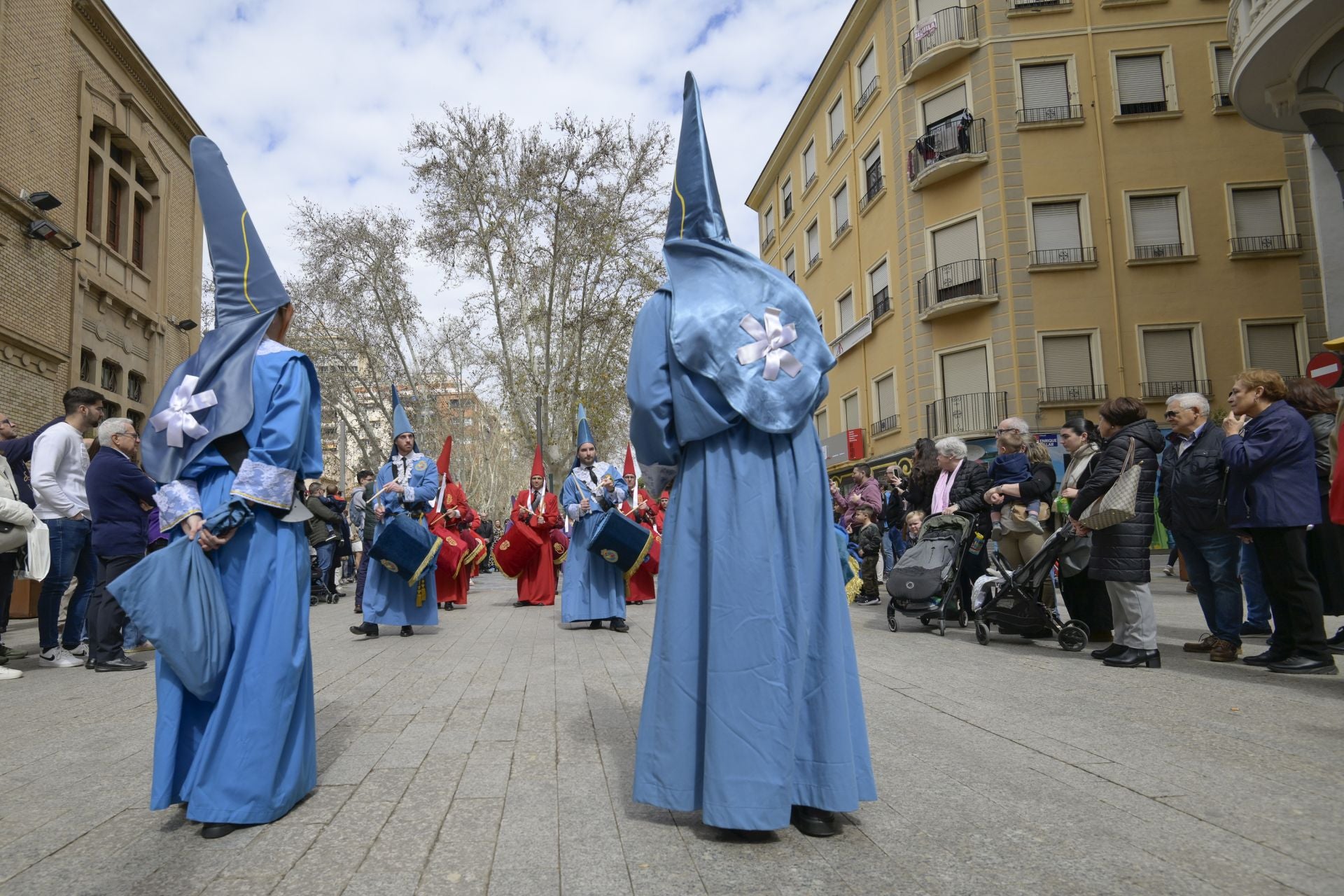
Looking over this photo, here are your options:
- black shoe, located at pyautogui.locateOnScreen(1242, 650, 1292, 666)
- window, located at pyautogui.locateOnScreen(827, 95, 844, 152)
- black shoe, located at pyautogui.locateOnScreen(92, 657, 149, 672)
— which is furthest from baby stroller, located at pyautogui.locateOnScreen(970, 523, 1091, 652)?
window, located at pyautogui.locateOnScreen(827, 95, 844, 152)

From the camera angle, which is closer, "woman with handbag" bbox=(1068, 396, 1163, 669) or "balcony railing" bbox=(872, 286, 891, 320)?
"woman with handbag" bbox=(1068, 396, 1163, 669)

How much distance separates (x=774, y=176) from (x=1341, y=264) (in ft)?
82.7

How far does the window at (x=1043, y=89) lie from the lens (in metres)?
24.8

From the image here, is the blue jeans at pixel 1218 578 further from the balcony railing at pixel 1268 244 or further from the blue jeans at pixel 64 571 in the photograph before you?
the balcony railing at pixel 1268 244

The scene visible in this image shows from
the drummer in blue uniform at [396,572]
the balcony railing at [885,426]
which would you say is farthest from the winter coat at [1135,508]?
the balcony railing at [885,426]

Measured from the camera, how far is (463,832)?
308 centimetres

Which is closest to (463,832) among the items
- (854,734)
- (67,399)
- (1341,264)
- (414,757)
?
(414,757)

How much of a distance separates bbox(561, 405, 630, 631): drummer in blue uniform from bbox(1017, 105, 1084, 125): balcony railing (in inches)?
786

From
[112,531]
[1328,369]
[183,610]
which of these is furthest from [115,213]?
[1328,369]

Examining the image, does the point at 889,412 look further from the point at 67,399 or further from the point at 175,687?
the point at 175,687

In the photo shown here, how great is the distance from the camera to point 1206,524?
22.5ft

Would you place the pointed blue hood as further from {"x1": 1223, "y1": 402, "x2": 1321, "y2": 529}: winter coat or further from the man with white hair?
the man with white hair

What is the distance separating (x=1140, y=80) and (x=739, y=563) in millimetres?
27123

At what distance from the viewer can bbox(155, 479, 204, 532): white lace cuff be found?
11.0ft
